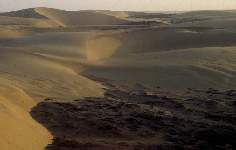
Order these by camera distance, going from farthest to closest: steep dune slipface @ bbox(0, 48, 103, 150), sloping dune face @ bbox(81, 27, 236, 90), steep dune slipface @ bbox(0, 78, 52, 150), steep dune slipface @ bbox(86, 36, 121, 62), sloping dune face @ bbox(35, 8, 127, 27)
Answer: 1. sloping dune face @ bbox(35, 8, 127, 27)
2. steep dune slipface @ bbox(86, 36, 121, 62)
3. sloping dune face @ bbox(81, 27, 236, 90)
4. steep dune slipface @ bbox(0, 48, 103, 150)
5. steep dune slipface @ bbox(0, 78, 52, 150)

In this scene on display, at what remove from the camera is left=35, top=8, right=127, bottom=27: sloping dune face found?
50688 millimetres

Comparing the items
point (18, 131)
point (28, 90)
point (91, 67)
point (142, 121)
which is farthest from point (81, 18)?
point (18, 131)

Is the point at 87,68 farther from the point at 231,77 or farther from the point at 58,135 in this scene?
the point at 58,135

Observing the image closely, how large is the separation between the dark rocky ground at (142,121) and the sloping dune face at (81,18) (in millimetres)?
38036

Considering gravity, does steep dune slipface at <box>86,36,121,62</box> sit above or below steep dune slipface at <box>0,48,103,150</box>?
below

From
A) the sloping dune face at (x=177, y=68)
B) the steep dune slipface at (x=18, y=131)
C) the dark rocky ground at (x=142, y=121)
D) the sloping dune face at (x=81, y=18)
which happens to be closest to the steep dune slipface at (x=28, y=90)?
the steep dune slipface at (x=18, y=131)

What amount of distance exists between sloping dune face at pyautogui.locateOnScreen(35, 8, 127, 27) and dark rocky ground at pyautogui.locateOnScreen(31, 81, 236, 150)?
38036 millimetres

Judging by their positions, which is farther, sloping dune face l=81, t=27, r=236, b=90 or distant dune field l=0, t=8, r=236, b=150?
sloping dune face l=81, t=27, r=236, b=90

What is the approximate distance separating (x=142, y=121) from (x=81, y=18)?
44046 mm

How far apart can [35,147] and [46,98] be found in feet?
13.1

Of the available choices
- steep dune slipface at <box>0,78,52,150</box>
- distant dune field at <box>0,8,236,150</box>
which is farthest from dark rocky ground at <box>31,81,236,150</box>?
distant dune field at <box>0,8,236,150</box>

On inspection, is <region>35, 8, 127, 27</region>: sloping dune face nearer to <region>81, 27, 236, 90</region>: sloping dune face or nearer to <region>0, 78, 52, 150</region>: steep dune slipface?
<region>81, 27, 236, 90</region>: sloping dune face

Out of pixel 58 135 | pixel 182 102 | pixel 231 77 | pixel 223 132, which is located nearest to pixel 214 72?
pixel 231 77

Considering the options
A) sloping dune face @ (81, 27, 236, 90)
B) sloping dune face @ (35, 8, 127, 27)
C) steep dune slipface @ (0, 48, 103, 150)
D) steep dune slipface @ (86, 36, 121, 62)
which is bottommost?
sloping dune face @ (35, 8, 127, 27)
